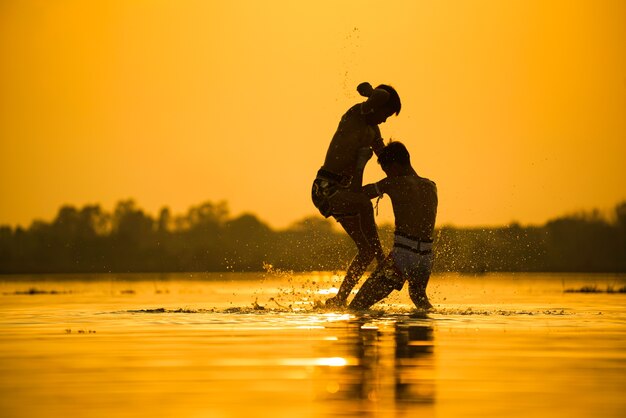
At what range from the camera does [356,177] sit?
1769 cm

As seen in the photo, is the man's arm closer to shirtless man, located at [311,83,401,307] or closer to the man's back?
the man's back

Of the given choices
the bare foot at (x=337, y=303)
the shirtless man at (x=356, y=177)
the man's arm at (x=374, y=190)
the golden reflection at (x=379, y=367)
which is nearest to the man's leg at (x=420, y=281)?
the shirtless man at (x=356, y=177)

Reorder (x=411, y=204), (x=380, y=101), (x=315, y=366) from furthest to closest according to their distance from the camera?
(x=380, y=101), (x=411, y=204), (x=315, y=366)

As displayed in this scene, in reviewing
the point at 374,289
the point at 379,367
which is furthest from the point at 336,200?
the point at 379,367

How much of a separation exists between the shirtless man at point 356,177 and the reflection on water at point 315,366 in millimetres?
1644

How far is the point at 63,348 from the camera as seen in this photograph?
11.4 metres

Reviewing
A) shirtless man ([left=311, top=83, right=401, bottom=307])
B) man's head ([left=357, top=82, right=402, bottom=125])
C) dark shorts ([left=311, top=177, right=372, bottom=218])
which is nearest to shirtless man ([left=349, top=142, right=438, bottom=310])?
dark shorts ([left=311, top=177, right=372, bottom=218])

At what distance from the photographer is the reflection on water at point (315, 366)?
743 cm

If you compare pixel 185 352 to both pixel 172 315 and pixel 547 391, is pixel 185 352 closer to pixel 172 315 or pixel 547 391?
pixel 547 391

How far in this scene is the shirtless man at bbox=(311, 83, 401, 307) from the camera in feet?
57.4

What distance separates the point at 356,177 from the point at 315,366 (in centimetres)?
829

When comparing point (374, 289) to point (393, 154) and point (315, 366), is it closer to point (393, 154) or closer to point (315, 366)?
point (393, 154)

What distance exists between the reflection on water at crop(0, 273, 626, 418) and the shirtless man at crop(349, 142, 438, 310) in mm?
1024

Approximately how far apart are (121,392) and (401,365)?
7.59 ft
